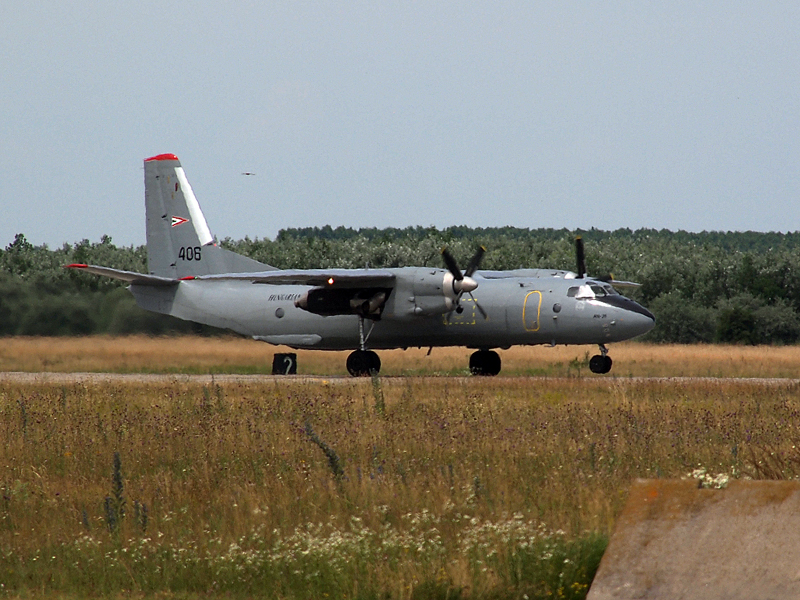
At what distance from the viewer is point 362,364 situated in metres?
27.5

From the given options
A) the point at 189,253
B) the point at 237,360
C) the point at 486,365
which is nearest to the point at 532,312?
the point at 486,365

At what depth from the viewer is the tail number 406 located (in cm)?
3141

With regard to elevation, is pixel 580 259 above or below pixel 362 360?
above

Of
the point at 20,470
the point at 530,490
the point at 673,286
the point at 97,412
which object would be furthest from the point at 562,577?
the point at 673,286

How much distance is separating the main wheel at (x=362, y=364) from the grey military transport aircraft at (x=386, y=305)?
0.03 meters

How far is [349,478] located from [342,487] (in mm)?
502

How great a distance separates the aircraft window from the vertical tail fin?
10.6m

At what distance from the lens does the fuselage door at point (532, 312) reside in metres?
25.6

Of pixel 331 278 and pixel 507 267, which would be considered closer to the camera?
pixel 331 278

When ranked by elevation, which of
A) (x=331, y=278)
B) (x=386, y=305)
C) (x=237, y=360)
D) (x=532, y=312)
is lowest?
(x=237, y=360)

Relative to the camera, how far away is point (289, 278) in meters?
26.6

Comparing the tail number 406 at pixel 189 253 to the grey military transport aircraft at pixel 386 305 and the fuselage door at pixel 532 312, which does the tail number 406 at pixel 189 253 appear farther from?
the fuselage door at pixel 532 312

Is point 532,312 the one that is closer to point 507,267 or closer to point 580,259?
point 580,259

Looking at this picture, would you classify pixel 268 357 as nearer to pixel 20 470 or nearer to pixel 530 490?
pixel 20 470
